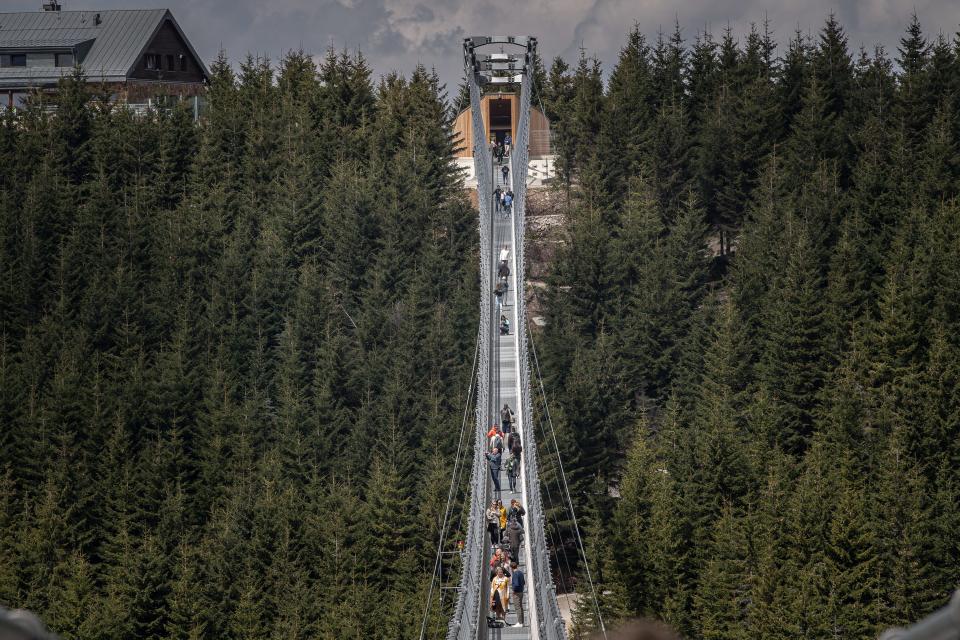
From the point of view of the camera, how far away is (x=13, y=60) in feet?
318

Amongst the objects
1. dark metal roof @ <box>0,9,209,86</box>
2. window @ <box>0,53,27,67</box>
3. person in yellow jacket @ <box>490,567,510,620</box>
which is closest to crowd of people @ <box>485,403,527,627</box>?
person in yellow jacket @ <box>490,567,510,620</box>

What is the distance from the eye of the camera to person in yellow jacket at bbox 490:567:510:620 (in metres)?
25.2

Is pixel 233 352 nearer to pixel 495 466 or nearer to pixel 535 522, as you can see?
pixel 495 466

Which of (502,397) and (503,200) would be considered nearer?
(502,397)

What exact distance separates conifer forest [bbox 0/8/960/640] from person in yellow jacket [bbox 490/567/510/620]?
61.3 feet

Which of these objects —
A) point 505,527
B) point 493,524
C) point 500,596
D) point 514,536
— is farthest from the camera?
point 493,524

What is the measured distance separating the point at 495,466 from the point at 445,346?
3838 cm

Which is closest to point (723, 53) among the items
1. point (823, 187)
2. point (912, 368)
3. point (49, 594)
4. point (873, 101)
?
point (873, 101)

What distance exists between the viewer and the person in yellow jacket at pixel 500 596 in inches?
992

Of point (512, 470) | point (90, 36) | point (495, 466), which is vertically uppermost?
point (90, 36)

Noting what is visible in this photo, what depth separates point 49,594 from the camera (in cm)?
5331

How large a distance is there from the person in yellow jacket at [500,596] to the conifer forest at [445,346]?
1869 cm

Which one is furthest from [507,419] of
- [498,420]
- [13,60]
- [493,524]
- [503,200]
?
[13,60]

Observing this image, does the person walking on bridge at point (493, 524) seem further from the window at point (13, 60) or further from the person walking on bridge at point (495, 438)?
the window at point (13, 60)
